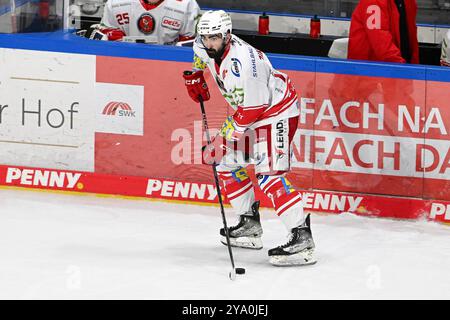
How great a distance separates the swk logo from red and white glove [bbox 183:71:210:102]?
1192 millimetres

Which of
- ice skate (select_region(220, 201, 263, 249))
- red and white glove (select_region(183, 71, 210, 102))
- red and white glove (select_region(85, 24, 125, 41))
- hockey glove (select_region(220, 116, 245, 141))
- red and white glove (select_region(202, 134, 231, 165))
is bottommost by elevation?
ice skate (select_region(220, 201, 263, 249))

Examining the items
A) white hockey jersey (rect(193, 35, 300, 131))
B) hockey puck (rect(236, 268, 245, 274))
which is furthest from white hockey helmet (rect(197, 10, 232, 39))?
hockey puck (rect(236, 268, 245, 274))

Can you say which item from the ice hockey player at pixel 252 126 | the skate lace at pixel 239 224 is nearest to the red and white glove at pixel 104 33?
the ice hockey player at pixel 252 126

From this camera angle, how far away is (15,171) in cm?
969

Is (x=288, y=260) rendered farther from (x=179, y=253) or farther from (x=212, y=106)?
(x=212, y=106)

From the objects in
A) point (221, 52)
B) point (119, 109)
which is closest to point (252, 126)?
point (221, 52)

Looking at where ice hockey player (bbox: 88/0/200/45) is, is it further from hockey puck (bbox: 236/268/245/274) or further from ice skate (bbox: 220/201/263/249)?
hockey puck (bbox: 236/268/245/274)

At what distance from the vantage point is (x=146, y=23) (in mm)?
10062

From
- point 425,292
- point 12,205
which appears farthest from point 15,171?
point 425,292

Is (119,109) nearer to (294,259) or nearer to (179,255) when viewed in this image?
(179,255)

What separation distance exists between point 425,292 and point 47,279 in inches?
82.0

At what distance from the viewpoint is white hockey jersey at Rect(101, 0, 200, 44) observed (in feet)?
32.9

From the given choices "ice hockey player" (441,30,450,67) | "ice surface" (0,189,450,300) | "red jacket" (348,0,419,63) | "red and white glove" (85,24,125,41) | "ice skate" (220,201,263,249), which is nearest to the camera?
"ice surface" (0,189,450,300)

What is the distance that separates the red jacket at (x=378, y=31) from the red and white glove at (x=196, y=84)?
4.50 ft
